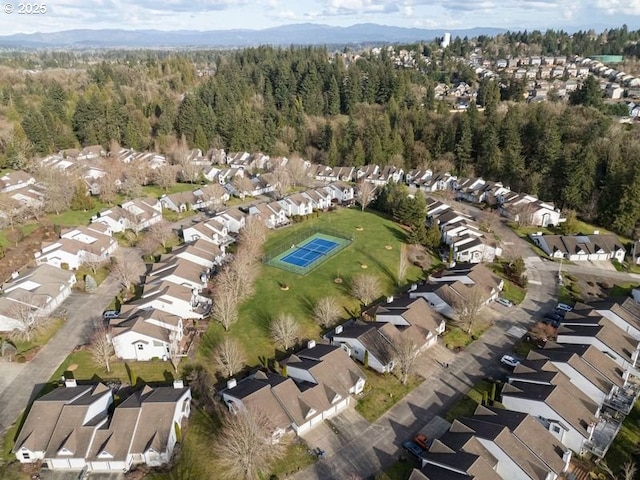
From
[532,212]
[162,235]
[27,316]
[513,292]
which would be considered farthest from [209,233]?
[532,212]

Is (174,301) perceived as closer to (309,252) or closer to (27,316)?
(27,316)

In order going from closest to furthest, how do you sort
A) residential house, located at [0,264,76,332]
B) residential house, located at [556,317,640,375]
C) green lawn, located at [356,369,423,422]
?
green lawn, located at [356,369,423,422], residential house, located at [556,317,640,375], residential house, located at [0,264,76,332]

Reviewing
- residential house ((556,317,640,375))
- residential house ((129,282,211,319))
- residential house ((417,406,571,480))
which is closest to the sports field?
residential house ((129,282,211,319))

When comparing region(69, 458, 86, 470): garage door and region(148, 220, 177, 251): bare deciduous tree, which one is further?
region(148, 220, 177, 251): bare deciduous tree

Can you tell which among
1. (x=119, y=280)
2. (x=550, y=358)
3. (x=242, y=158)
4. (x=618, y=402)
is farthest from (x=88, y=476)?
(x=242, y=158)

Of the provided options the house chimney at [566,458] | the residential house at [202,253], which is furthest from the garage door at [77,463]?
the house chimney at [566,458]

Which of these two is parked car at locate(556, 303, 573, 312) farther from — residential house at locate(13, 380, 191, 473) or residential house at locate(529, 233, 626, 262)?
residential house at locate(13, 380, 191, 473)

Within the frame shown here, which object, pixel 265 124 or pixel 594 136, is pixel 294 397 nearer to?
pixel 594 136
